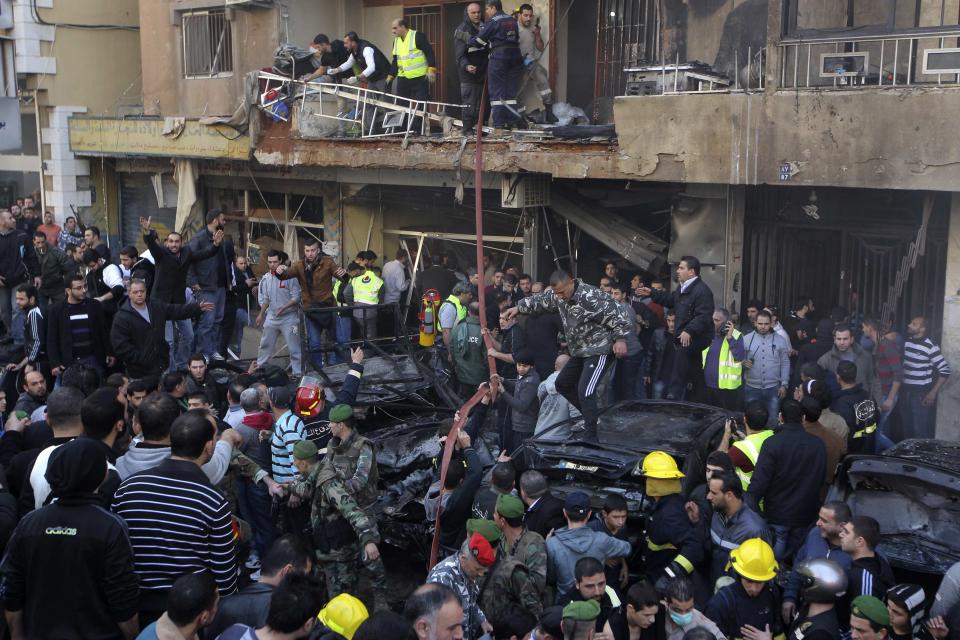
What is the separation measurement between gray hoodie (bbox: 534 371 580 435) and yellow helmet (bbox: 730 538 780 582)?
3.31m

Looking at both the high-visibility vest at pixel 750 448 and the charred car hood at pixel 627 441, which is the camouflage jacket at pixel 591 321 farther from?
the high-visibility vest at pixel 750 448

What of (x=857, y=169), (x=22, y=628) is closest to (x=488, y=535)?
(x=22, y=628)

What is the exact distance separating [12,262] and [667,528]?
11.5 m

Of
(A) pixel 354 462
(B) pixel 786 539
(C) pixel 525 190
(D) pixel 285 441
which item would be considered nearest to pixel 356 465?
(A) pixel 354 462

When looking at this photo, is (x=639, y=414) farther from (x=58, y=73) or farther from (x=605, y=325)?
(x=58, y=73)

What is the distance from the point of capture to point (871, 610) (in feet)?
15.7

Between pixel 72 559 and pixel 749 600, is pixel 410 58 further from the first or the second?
pixel 72 559

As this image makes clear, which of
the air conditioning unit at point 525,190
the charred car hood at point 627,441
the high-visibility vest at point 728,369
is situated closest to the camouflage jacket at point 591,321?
the charred car hood at point 627,441

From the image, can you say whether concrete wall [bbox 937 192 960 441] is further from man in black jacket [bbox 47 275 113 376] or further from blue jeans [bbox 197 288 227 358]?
man in black jacket [bbox 47 275 113 376]

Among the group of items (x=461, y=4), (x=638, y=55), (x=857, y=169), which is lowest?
(x=857, y=169)

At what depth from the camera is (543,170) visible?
12.8m

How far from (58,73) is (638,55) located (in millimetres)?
12716

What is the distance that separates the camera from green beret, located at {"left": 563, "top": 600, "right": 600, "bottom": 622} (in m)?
4.60

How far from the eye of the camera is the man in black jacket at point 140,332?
32.8 ft
